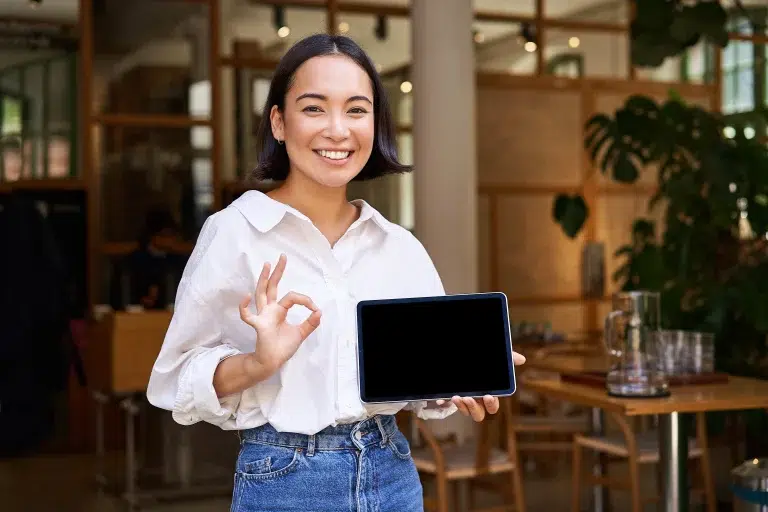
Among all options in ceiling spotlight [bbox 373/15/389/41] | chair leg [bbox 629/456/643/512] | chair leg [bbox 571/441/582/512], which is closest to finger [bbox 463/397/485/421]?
chair leg [bbox 629/456/643/512]

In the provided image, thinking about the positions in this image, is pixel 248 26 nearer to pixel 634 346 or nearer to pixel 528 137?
pixel 528 137

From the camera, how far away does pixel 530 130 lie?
861 centimetres

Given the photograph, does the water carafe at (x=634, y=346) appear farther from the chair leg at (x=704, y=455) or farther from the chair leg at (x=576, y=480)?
the chair leg at (x=576, y=480)

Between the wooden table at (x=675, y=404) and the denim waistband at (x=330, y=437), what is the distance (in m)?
1.97

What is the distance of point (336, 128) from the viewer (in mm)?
1709

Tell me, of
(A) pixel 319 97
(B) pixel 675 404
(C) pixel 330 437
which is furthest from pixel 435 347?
(B) pixel 675 404

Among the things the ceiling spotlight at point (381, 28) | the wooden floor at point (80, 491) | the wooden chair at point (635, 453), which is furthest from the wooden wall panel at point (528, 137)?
the wooden chair at point (635, 453)

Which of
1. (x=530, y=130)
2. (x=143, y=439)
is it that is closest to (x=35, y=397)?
(x=143, y=439)

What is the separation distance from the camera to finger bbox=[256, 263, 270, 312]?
1.56m

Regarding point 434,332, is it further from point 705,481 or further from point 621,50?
point 621,50

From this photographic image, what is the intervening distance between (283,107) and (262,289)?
0.34 metres

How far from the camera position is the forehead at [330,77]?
67.4 inches

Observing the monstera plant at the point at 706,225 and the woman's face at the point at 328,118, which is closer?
the woman's face at the point at 328,118

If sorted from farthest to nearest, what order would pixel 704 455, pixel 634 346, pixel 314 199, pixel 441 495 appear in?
pixel 704 455 < pixel 441 495 < pixel 634 346 < pixel 314 199
